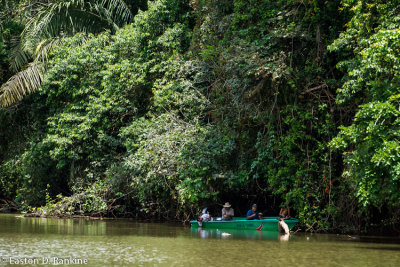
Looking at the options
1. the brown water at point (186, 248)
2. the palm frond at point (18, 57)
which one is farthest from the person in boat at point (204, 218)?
the palm frond at point (18, 57)

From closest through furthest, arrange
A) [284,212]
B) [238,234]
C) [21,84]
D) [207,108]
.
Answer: [238,234] < [284,212] < [207,108] < [21,84]

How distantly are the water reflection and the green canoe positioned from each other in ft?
0.53

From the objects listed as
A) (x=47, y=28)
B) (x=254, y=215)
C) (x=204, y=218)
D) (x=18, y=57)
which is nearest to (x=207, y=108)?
(x=204, y=218)

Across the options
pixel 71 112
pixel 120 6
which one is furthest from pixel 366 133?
pixel 120 6

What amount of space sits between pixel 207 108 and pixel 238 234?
6.07 meters

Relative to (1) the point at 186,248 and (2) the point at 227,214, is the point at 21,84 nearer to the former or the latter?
(2) the point at 227,214

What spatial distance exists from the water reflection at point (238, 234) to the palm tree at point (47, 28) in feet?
42.7

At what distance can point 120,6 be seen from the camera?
2742 cm

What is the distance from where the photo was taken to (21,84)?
2545 centimetres

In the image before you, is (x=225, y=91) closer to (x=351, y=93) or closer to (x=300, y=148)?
(x=300, y=148)

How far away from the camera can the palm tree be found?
1009 inches

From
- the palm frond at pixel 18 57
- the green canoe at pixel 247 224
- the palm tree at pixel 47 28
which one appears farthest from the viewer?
the palm frond at pixel 18 57

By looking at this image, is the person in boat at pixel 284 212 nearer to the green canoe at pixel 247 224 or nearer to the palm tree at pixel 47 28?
the green canoe at pixel 247 224

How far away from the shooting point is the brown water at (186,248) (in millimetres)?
10117
